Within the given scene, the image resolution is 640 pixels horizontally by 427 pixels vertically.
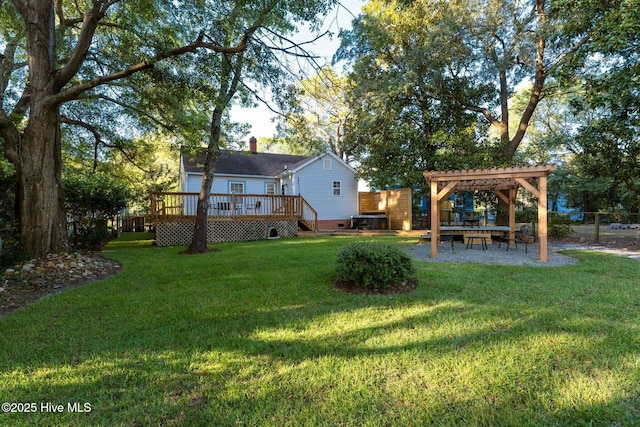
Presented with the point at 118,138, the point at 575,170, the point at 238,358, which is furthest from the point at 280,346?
the point at 575,170

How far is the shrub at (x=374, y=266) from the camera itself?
469cm

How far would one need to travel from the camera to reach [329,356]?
8.97ft

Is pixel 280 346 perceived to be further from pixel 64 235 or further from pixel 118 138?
pixel 118 138

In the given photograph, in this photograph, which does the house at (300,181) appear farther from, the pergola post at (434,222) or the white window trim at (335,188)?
the pergola post at (434,222)

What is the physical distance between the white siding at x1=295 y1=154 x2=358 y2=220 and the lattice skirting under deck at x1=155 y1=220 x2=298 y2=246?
4.06 m

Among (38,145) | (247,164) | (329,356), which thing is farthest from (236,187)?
(329,356)

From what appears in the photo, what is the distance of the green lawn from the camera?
2.03 meters

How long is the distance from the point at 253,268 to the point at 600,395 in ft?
18.7

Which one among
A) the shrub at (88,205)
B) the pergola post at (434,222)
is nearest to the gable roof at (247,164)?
the shrub at (88,205)

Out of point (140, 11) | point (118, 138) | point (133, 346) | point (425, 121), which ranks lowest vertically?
point (133, 346)

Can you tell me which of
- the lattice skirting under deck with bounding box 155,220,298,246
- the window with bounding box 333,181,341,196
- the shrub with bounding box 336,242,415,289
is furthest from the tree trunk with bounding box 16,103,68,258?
the window with bounding box 333,181,341,196

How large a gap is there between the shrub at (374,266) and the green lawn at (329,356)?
1.23 ft

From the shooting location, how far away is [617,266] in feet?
21.2

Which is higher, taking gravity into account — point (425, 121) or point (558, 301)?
point (425, 121)
